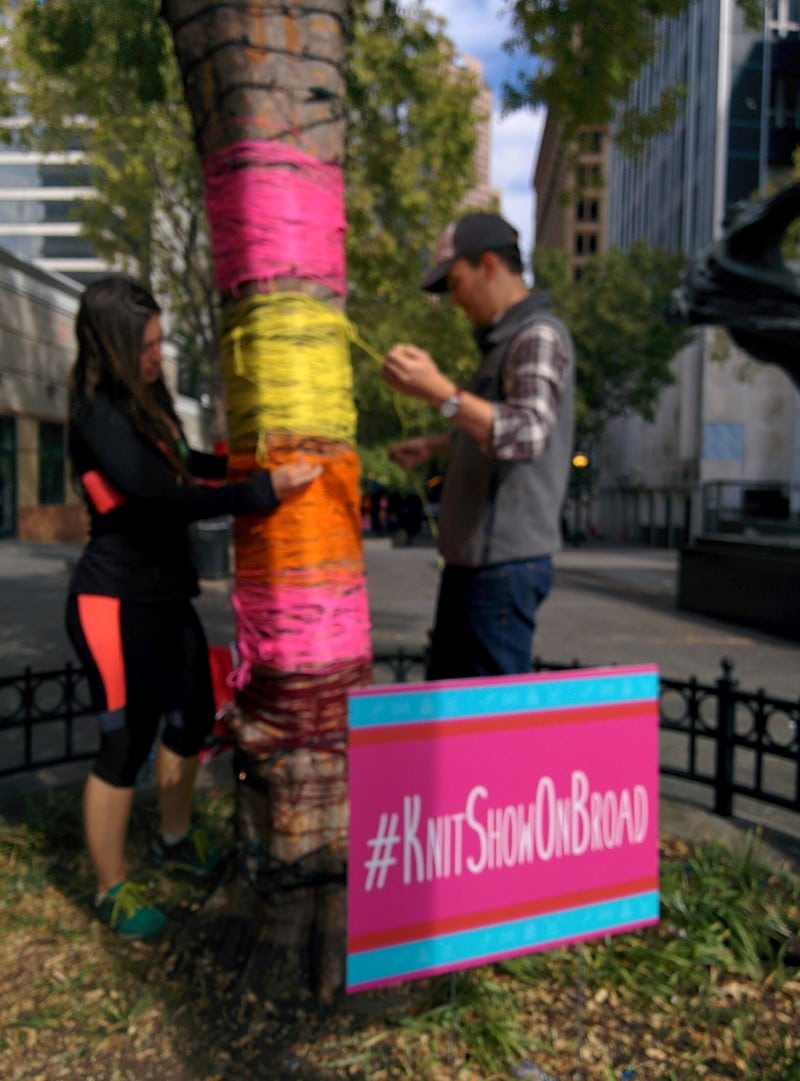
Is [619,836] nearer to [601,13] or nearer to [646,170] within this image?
[601,13]

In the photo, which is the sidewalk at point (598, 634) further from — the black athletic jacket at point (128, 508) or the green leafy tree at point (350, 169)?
the green leafy tree at point (350, 169)

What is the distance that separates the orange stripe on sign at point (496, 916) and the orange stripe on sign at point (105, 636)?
1262 millimetres

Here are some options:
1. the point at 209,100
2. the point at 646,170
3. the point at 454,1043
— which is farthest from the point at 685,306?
the point at 646,170

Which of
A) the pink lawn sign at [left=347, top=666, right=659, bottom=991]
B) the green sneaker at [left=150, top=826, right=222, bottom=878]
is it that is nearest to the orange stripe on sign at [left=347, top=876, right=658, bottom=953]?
the pink lawn sign at [left=347, top=666, right=659, bottom=991]

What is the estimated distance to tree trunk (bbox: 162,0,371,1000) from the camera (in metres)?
2.36

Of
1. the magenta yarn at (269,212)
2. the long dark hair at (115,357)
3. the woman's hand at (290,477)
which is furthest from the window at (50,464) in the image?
the woman's hand at (290,477)

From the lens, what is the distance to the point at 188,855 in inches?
123

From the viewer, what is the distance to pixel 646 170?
163 feet

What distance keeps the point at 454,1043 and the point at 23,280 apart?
73.7 ft

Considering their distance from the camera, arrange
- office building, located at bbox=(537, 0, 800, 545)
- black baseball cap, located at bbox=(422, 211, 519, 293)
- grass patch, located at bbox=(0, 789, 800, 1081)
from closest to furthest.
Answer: grass patch, located at bbox=(0, 789, 800, 1081)
black baseball cap, located at bbox=(422, 211, 519, 293)
office building, located at bbox=(537, 0, 800, 545)

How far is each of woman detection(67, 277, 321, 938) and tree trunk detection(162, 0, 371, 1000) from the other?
35 centimetres

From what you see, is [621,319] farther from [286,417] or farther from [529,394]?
[286,417]

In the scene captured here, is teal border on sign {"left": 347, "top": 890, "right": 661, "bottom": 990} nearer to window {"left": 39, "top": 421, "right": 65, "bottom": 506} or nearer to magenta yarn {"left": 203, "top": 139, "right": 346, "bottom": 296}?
magenta yarn {"left": 203, "top": 139, "right": 346, "bottom": 296}

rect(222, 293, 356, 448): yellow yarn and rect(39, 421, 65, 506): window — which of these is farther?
rect(39, 421, 65, 506): window
